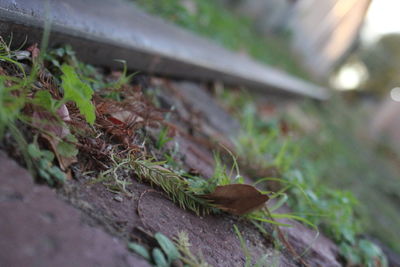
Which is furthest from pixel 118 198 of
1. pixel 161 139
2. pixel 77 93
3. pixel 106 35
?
pixel 106 35

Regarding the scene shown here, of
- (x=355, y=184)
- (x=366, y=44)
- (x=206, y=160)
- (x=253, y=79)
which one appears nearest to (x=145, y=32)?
(x=206, y=160)

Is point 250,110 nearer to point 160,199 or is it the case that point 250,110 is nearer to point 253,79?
point 253,79

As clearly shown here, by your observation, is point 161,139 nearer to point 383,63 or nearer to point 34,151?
point 34,151

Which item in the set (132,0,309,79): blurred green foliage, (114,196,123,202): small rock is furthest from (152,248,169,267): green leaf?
(132,0,309,79): blurred green foliage

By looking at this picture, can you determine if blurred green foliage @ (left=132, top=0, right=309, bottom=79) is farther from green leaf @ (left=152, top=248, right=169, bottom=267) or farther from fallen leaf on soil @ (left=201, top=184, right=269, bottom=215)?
green leaf @ (left=152, top=248, right=169, bottom=267)

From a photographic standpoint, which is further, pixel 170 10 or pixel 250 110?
pixel 170 10
